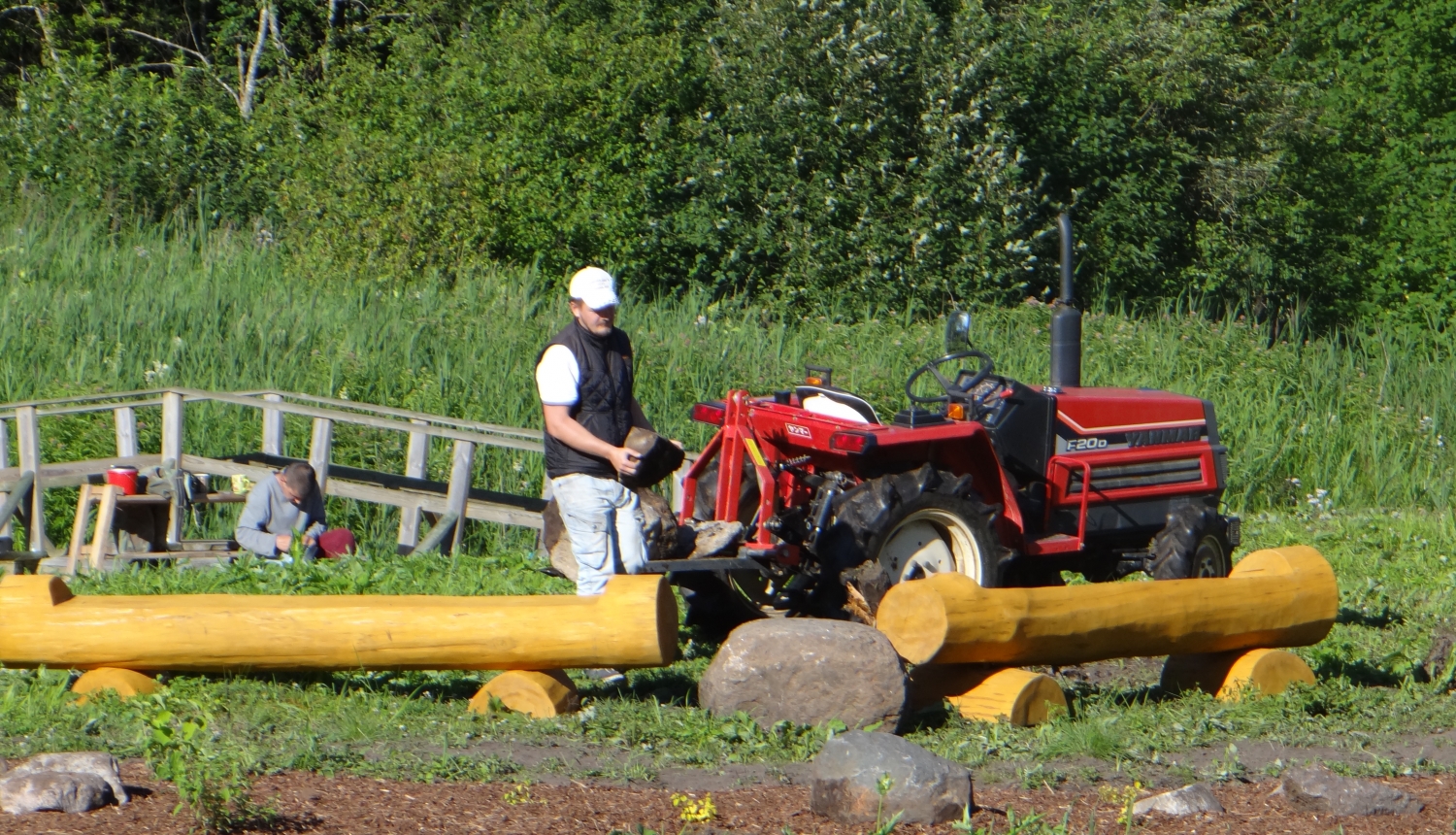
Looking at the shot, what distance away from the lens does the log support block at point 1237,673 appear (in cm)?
672

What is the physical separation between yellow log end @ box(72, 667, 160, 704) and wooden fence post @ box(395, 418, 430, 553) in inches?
163

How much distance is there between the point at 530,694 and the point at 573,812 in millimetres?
1284

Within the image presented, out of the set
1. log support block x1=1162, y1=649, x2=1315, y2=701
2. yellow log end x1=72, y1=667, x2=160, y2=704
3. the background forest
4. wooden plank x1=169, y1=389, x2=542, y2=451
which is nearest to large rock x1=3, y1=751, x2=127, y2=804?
yellow log end x1=72, y1=667, x2=160, y2=704

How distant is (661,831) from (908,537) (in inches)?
123

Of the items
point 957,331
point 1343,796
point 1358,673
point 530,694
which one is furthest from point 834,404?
point 1343,796

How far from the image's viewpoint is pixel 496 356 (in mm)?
12812

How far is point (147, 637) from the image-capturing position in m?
5.92

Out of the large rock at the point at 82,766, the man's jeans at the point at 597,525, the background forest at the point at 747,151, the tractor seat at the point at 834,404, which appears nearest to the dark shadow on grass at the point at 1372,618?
the tractor seat at the point at 834,404

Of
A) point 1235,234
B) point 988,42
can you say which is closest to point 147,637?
point 988,42

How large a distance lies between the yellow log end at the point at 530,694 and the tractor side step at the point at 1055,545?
2.96m

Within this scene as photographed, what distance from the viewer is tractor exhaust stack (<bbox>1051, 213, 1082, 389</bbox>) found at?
8852mm

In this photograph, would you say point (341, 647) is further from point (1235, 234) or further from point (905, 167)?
point (1235, 234)

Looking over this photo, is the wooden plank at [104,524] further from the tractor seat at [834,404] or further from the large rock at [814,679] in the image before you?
the large rock at [814,679]

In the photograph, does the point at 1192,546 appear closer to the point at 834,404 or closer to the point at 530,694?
the point at 834,404
